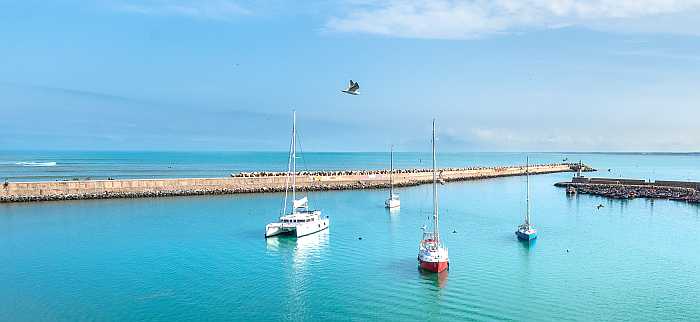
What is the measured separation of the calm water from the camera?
23.3 m

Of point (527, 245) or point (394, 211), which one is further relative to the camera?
point (394, 211)

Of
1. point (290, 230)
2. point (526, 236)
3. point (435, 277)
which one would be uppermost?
point (290, 230)

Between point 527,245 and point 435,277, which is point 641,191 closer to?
point 527,245

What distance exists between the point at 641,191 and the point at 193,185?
54780 millimetres

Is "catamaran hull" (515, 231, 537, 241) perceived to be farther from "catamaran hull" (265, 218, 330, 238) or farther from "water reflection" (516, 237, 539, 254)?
"catamaran hull" (265, 218, 330, 238)

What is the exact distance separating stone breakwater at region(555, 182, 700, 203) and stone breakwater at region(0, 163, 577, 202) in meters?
22.4

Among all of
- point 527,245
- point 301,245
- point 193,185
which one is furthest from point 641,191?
point 193,185

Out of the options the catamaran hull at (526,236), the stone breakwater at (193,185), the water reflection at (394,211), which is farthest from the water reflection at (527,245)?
the stone breakwater at (193,185)

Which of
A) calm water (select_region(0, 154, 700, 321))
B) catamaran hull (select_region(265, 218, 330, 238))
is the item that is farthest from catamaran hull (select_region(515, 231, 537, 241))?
catamaran hull (select_region(265, 218, 330, 238))

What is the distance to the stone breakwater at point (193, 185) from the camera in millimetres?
59125

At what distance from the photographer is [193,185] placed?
6875 cm

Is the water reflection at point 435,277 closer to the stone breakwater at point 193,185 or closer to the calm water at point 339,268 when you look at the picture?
the calm water at point 339,268

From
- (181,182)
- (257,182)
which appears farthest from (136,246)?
(257,182)

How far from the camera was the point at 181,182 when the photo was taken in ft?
223
